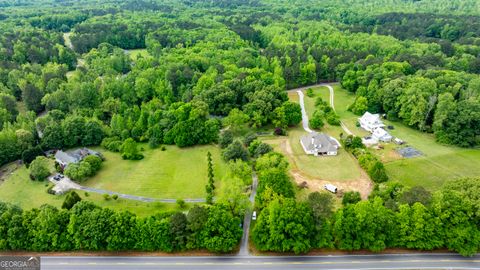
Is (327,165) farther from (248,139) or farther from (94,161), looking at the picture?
(94,161)

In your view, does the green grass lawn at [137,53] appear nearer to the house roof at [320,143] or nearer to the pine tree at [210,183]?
the pine tree at [210,183]

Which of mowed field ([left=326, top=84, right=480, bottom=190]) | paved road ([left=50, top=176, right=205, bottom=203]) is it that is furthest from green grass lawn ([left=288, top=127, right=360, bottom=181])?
paved road ([left=50, top=176, right=205, bottom=203])

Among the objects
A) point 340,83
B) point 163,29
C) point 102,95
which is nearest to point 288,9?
point 163,29

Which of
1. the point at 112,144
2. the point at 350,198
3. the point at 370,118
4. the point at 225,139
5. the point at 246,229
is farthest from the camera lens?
the point at 370,118

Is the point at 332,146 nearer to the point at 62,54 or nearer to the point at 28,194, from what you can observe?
the point at 28,194

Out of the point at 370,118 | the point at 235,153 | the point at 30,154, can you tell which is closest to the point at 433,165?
the point at 370,118

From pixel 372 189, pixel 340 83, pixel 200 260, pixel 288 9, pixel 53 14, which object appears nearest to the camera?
pixel 200 260
